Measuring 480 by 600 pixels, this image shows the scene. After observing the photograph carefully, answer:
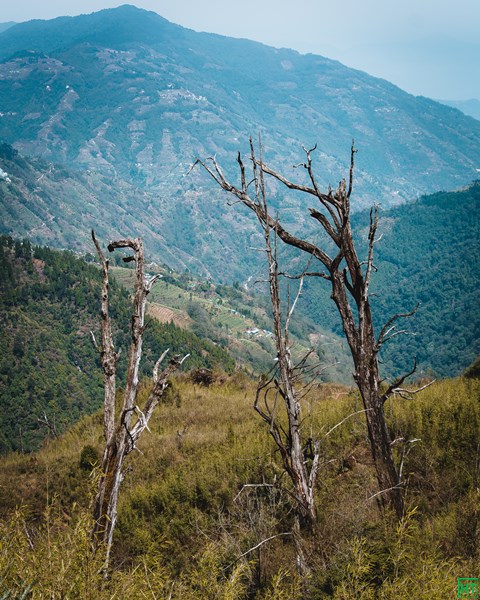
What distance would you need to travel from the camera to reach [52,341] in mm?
84562

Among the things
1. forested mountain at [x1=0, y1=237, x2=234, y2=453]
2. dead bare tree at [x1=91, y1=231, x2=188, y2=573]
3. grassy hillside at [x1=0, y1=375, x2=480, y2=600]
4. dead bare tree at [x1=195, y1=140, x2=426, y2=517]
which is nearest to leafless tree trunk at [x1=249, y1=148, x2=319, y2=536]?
dead bare tree at [x1=195, y1=140, x2=426, y2=517]

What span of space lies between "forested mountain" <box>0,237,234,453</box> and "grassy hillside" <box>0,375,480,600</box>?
48287mm

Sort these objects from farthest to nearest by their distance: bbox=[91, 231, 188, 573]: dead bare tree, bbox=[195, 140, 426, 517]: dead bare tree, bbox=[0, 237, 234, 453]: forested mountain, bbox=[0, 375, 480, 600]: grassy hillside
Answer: bbox=[0, 237, 234, 453]: forested mountain < bbox=[195, 140, 426, 517]: dead bare tree < bbox=[91, 231, 188, 573]: dead bare tree < bbox=[0, 375, 480, 600]: grassy hillside

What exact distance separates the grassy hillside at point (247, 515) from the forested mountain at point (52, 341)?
158 ft

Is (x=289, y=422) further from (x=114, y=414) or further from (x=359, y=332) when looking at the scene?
(x=114, y=414)

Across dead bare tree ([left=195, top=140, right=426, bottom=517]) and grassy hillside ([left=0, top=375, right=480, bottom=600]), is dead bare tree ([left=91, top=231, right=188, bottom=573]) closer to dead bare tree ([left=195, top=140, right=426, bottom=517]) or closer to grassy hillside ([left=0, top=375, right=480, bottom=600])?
grassy hillside ([left=0, top=375, right=480, bottom=600])

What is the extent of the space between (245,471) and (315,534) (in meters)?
3.96

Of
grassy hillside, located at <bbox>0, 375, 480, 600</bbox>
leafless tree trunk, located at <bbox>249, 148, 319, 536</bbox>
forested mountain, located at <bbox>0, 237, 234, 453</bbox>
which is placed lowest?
forested mountain, located at <bbox>0, 237, 234, 453</bbox>

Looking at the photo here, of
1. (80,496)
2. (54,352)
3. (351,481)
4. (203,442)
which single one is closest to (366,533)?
(351,481)

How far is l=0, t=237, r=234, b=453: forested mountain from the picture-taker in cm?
6706

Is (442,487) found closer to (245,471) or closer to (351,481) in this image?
(351,481)

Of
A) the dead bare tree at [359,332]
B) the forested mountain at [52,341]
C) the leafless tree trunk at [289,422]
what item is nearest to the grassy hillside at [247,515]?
the leafless tree trunk at [289,422]

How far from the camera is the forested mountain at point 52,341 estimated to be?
6706cm

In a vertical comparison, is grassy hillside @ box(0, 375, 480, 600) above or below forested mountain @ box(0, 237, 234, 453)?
above
